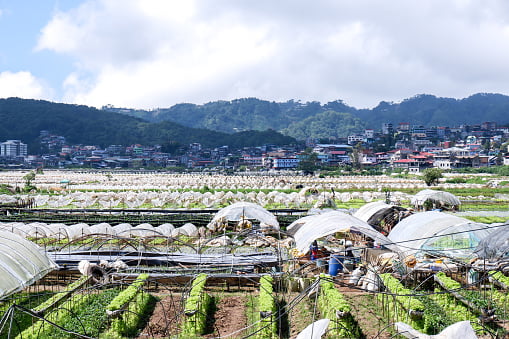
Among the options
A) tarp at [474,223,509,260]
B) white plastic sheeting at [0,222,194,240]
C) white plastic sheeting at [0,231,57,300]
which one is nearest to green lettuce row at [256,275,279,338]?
white plastic sheeting at [0,231,57,300]

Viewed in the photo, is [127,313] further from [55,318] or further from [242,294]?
[242,294]

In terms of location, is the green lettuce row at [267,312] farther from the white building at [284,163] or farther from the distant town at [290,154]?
the white building at [284,163]

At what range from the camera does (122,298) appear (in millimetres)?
11180

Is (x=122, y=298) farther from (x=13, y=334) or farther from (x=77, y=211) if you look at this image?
(x=77, y=211)

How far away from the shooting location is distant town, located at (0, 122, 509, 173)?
369 ft

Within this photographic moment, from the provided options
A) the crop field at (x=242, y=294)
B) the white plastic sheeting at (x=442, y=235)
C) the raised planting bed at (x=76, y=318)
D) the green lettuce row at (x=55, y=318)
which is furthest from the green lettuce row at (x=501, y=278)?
the green lettuce row at (x=55, y=318)

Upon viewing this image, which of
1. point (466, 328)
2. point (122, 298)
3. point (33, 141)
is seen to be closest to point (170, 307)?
point (122, 298)

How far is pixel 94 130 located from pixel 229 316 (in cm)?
17060

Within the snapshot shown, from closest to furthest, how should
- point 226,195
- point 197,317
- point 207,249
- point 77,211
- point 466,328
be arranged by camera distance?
1. point 466,328
2. point 197,317
3. point 207,249
4. point 77,211
5. point 226,195

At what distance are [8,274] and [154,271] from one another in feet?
16.5

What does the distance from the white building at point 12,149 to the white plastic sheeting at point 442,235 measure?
149m

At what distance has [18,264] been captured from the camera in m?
11.5

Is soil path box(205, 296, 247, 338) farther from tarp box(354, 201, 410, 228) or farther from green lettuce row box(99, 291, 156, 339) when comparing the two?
tarp box(354, 201, 410, 228)

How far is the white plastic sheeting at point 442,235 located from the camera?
15.4m
